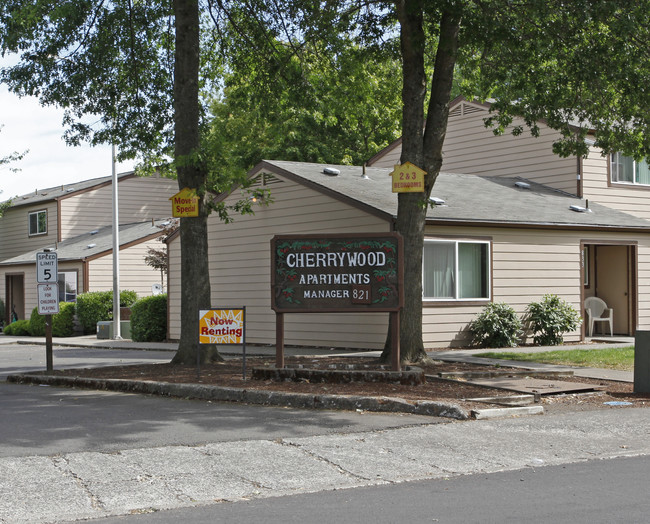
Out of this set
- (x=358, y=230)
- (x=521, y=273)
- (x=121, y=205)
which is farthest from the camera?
(x=121, y=205)

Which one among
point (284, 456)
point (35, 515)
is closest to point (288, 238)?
point (284, 456)

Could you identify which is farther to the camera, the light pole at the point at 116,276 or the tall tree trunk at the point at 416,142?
the light pole at the point at 116,276

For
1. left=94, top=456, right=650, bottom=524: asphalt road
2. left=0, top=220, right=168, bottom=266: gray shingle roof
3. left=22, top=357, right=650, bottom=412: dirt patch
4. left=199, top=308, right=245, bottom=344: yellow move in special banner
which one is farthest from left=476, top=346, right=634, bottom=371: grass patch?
left=0, top=220, right=168, bottom=266: gray shingle roof

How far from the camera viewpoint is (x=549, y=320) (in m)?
21.0

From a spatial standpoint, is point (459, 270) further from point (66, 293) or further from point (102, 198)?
point (102, 198)

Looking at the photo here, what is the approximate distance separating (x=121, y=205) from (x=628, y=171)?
78.1ft

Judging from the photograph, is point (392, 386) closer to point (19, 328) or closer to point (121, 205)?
point (19, 328)

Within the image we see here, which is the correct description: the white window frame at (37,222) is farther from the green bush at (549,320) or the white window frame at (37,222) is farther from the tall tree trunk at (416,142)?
the tall tree trunk at (416,142)

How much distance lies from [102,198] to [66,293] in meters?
7.41

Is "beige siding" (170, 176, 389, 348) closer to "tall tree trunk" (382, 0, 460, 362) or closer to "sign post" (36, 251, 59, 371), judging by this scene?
"tall tree trunk" (382, 0, 460, 362)

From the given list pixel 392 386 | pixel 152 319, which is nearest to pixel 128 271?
pixel 152 319

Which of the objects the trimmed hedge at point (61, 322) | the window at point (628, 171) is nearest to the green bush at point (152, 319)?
the trimmed hedge at point (61, 322)

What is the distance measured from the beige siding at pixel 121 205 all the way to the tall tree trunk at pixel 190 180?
79.1 ft

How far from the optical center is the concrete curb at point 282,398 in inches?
416
